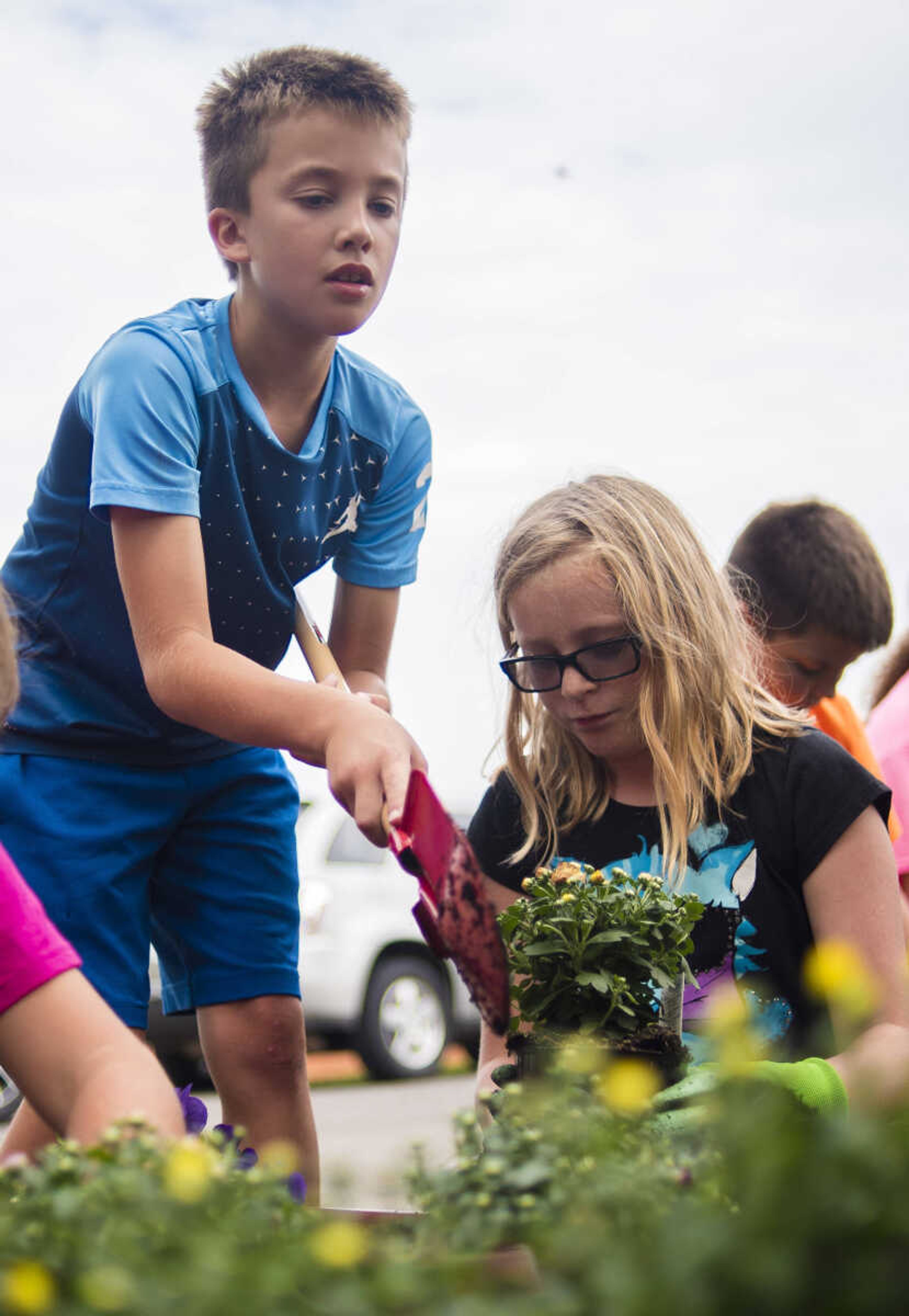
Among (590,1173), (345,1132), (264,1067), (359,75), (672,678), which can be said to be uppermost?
(359,75)

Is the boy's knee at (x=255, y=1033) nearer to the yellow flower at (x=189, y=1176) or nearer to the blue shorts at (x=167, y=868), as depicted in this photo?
the blue shorts at (x=167, y=868)

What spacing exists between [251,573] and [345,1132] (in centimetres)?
467

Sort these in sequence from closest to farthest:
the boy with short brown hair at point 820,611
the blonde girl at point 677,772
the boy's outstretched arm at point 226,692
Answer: the boy's outstretched arm at point 226,692
the blonde girl at point 677,772
the boy with short brown hair at point 820,611

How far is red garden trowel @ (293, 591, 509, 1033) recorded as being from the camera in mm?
1145

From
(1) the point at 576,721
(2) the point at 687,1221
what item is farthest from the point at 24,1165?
(1) the point at 576,721

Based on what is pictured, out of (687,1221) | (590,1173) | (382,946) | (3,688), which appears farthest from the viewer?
(382,946)

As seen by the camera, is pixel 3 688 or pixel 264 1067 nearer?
pixel 3 688

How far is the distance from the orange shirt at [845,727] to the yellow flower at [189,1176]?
2.77 metres

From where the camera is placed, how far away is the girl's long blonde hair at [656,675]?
2018 mm

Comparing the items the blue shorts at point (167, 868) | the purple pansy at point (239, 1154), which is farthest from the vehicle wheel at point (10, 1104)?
the purple pansy at point (239, 1154)

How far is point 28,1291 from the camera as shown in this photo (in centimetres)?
49

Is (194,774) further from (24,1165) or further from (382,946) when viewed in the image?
(382,946)

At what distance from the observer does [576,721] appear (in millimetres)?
2051

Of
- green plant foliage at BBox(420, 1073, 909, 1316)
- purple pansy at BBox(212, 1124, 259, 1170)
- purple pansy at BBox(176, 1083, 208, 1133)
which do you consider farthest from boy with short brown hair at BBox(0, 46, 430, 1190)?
green plant foliage at BBox(420, 1073, 909, 1316)
